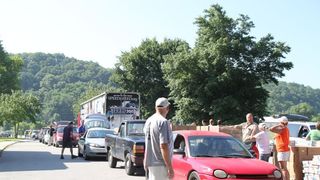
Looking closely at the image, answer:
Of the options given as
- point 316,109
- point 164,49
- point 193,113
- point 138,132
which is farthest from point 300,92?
point 138,132

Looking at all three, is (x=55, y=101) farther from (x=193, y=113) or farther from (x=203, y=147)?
(x=203, y=147)

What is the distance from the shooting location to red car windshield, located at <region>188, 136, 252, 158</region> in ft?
34.0

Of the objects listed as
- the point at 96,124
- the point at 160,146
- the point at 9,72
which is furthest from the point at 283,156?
the point at 9,72

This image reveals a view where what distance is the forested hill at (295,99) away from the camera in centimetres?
12850

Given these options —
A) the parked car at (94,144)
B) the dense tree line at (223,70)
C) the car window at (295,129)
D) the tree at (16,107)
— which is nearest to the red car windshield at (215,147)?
the car window at (295,129)

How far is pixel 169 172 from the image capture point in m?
6.86

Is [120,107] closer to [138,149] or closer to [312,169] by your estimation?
[138,149]

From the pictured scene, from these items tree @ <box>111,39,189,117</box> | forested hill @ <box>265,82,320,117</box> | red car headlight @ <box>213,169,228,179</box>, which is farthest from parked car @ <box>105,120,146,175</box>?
forested hill @ <box>265,82,320,117</box>

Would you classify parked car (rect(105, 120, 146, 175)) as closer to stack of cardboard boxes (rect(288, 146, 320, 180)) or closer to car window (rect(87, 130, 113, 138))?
car window (rect(87, 130, 113, 138))

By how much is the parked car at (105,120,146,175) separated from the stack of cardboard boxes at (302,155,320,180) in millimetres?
5090

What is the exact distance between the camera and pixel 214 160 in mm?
9836

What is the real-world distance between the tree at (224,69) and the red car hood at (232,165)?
85.7 ft

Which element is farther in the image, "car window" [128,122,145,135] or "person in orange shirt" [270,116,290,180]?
"car window" [128,122,145,135]

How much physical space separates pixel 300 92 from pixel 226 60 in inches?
4536
